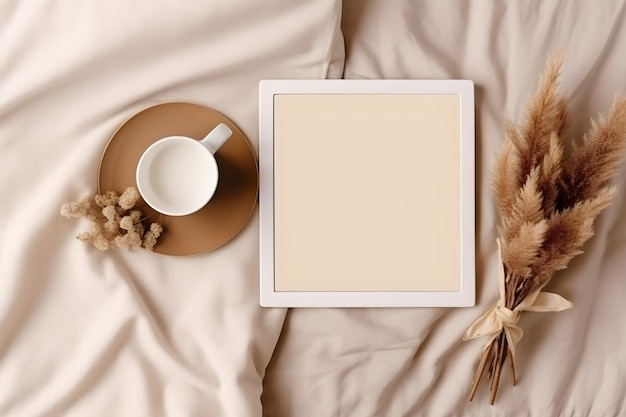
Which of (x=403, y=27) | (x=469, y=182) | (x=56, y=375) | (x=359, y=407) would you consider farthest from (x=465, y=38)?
(x=56, y=375)

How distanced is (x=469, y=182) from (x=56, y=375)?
73 centimetres

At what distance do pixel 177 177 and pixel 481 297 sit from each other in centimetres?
53

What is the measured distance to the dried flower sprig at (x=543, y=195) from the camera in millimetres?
872

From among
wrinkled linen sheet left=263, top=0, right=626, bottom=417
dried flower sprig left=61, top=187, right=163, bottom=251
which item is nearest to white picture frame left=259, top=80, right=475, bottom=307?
wrinkled linen sheet left=263, top=0, right=626, bottom=417

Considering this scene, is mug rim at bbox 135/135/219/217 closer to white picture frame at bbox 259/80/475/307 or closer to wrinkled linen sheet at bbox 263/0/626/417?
white picture frame at bbox 259/80/475/307

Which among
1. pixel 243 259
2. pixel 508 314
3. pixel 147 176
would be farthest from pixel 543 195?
pixel 147 176

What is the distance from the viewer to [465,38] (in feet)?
3.26

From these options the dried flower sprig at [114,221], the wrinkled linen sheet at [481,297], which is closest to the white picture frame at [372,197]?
the wrinkled linen sheet at [481,297]

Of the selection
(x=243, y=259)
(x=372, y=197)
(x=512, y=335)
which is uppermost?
(x=372, y=197)

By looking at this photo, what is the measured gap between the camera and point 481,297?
0.99 metres

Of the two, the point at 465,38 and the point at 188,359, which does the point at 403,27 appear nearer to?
the point at 465,38

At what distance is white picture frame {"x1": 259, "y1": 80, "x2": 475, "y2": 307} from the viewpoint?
3.19 feet

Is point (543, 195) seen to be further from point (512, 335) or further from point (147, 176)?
point (147, 176)

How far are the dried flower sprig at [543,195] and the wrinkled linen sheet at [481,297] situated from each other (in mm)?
55
